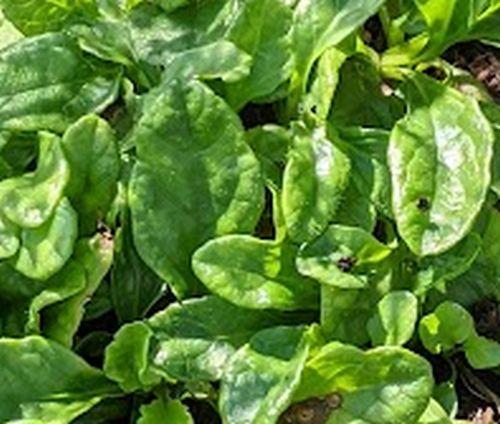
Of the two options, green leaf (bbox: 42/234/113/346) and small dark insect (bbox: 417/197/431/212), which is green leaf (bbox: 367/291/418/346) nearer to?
small dark insect (bbox: 417/197/431/212)

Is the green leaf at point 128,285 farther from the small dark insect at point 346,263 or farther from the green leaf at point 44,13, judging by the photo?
the green leaf at point 44,13

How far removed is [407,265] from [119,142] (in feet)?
1.56

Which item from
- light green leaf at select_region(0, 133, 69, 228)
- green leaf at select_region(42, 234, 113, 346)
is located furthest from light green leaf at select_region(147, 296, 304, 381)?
light green leaf at select_region(0, 133, 69, 228)

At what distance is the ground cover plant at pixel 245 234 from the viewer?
5.87 ft

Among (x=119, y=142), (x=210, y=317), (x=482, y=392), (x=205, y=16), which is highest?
(x=205, y=16)

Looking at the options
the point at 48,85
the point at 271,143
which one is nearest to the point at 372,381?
the point at 271,143

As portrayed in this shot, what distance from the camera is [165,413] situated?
1834 millimetres

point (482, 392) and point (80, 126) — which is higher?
point (80, 126)

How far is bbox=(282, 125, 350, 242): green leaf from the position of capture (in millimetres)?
1803

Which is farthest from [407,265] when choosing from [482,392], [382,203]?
[482,392]

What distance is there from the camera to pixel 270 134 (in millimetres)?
2000

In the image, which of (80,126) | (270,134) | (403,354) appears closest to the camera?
(403,354)

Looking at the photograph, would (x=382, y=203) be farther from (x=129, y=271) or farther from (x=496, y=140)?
(x=129, y=271)

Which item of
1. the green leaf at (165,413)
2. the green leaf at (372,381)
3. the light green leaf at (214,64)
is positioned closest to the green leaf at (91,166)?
the light green leaf at (214,64)
